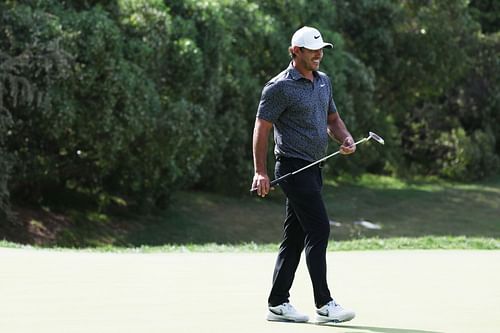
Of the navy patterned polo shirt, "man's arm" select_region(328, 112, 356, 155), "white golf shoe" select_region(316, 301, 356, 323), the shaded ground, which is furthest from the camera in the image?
the shaded ground

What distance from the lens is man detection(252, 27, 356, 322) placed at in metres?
7.72

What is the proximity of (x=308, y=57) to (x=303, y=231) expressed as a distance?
1.21m

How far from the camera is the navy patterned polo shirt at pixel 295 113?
7797 mm

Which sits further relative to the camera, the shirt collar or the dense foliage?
the dense foliage

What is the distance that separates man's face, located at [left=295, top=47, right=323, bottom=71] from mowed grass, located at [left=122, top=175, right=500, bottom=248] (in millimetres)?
16971

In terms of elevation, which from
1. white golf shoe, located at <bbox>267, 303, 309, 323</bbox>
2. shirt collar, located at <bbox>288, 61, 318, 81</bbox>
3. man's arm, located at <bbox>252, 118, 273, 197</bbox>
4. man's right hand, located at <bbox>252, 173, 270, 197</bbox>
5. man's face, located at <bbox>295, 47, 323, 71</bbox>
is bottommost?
white golf shoe, located at <bbox>267, 303, 309, 323</bbox>

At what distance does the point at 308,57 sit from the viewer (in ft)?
25.4

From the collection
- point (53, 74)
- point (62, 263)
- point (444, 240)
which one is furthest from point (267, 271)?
point (53, 74)

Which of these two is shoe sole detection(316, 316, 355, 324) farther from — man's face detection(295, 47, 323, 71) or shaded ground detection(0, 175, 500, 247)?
shaded ground detection(0, 175, 500, 247)

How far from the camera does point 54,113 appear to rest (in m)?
22.2

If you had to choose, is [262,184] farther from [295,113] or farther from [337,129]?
[337,129]

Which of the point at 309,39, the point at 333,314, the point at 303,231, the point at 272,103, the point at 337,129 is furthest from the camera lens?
the point at 337,129

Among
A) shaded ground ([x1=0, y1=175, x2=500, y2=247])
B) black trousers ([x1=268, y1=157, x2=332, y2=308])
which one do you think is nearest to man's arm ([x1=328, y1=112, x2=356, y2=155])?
black trousers ([x1=268, y1=157, x2=332, y2=308])

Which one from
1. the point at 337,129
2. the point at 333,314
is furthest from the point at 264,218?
the point at 333,314
